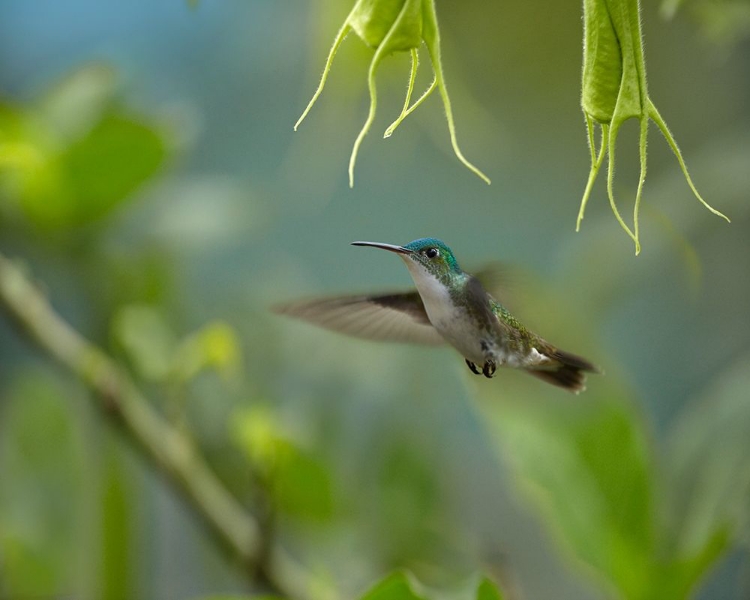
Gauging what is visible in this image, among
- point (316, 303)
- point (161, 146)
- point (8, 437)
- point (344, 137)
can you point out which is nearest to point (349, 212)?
point (344, 137)

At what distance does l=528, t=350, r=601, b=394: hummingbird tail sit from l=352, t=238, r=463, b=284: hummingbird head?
41 mm

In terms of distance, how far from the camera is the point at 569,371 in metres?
0.30

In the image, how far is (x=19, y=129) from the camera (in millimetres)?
606

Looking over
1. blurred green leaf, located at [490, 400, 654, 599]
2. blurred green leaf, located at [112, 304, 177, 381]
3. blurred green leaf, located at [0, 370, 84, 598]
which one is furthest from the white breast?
blurred green leaf, located at [0, 370, 84, 598]

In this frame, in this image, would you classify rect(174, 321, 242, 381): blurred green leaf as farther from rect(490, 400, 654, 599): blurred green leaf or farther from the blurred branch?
rect(490, 400, 654, 599): blurred green leaf

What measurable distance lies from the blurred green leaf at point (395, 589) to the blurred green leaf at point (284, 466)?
223mm

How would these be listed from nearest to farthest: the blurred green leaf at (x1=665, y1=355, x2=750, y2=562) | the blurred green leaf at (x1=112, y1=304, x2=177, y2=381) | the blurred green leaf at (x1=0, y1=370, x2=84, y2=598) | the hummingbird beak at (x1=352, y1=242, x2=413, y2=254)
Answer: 1. the hummingbird beak at (x1=352, y1=242, x2=413, y2=254)
2. the blurred green leaf at (x1=665, y1=355, x2=750, y2=562)
3. the blurred green leaf at (x1=112, y1=304, x2=177, y2=381)
4. the blurred green leaf at (x1=0, y1=370, x2=84, y2=598)

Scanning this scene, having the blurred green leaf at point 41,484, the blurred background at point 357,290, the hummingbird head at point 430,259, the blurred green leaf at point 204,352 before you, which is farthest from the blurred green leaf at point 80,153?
the hummingbird head at point 430,259

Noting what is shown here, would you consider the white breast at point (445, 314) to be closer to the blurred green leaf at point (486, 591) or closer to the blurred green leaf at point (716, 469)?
the blurred green leaf at point (486, 591)

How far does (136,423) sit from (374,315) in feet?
0.93

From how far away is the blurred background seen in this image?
0.47 metres

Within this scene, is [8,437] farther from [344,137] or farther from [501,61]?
[501,61]

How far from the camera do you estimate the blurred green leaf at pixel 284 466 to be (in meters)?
0.54

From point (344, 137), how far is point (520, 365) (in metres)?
0.56
